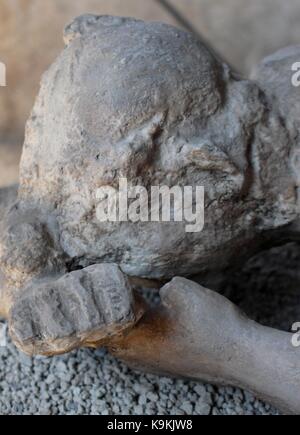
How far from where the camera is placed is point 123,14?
254cm

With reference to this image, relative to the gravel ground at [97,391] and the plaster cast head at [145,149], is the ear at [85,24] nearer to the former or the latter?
the plaster cast head at [145,149]

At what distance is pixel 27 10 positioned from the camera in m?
2.48

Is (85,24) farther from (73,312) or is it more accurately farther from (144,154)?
(73,312)

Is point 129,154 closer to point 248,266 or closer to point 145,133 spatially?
point 145,133

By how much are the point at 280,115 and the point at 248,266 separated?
538 millimetres

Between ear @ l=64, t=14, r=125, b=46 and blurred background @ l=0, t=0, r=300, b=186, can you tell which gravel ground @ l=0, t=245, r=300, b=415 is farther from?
blurred background @ l=0, t=0, r=300, b=186

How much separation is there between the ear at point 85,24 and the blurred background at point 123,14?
46.8 inches

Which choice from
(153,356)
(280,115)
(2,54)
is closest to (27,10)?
(2,54)

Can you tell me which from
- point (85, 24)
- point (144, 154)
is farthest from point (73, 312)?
point (85, 24)

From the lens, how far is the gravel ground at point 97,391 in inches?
51.2

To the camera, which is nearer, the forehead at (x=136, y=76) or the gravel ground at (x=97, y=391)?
the forehead at (x=136, y=76)

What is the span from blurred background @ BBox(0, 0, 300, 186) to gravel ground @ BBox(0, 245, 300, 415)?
122 centimetres

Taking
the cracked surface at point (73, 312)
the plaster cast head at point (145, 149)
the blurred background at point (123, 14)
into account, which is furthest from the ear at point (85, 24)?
the blurred background at point (123, 14)

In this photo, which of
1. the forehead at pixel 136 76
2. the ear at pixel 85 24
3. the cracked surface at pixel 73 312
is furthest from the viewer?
the ear at pixel 85 24
